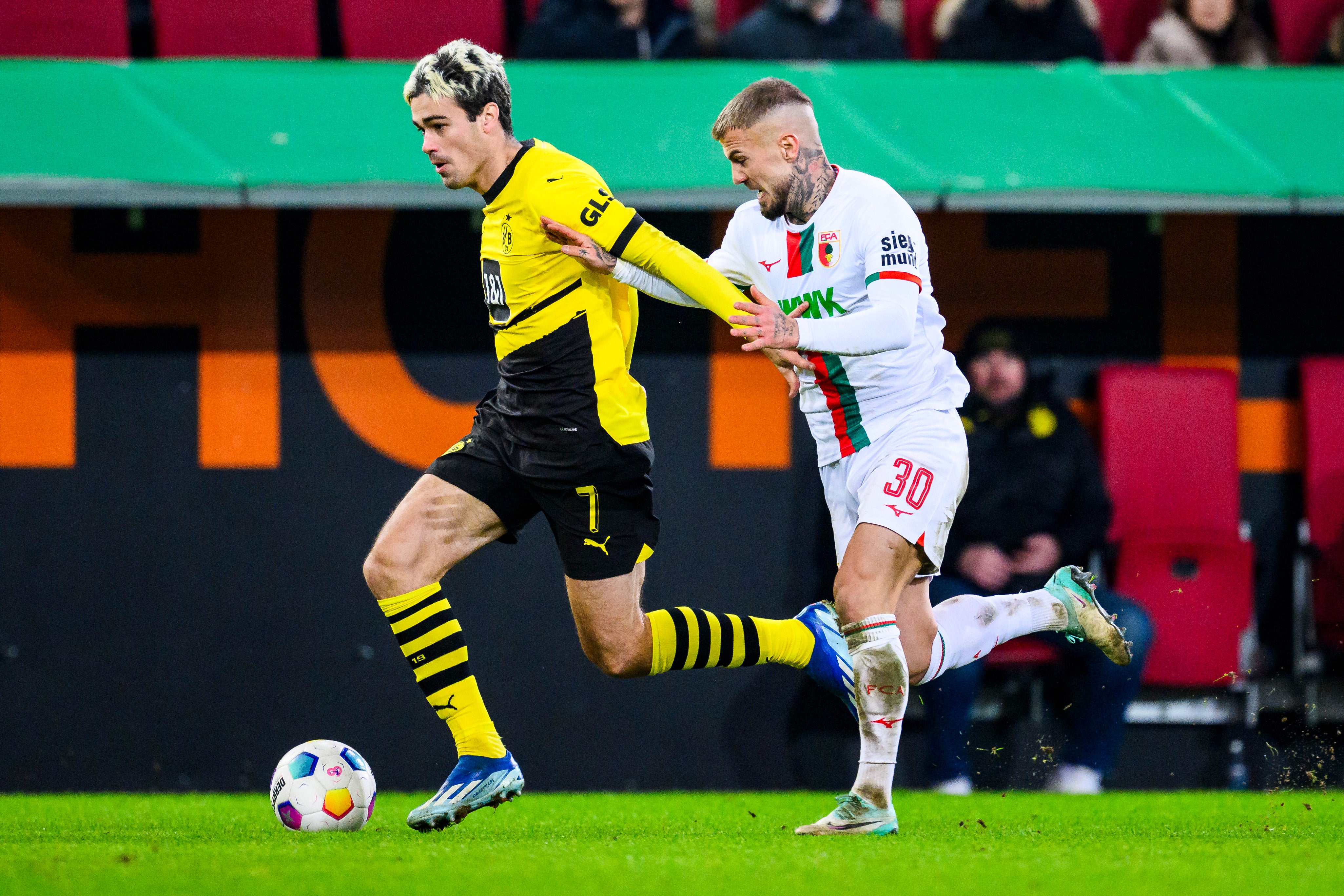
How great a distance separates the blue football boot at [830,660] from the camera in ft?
15.6

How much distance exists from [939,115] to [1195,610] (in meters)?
2.30

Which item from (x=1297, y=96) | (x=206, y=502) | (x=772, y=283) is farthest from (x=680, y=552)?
(x=1297, y=96)

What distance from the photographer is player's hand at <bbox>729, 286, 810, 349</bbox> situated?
406cm

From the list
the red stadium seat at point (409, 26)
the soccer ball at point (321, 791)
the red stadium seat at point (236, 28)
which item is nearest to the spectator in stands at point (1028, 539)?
the red stadium seat at point (409, 26)

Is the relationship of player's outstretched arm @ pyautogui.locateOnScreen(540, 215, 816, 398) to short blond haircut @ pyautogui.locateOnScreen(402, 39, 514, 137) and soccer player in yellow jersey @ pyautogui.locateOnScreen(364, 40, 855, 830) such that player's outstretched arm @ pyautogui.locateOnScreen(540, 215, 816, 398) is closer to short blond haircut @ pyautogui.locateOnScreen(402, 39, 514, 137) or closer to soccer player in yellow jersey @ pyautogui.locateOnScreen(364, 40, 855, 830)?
soccer player in yellow jersey @ pyautogui.locateOnScreen(364, 40, 855, 830)

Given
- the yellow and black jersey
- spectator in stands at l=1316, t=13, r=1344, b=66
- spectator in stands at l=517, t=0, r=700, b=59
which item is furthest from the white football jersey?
spectator in stands at l=1316, t=13, r=1344, b=66

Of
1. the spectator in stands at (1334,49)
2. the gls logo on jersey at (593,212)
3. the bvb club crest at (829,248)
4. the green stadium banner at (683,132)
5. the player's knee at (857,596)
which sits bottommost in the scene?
the player's knee at (857,596)

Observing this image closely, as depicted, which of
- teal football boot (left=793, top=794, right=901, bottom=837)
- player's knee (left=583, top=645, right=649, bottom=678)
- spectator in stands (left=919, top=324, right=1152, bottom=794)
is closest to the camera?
teal football boot (left=793, top=794, right=901, bottom=837)

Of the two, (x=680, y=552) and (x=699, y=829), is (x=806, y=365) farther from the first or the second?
(x=680, y=552)

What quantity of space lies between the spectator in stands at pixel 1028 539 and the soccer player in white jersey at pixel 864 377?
1.68m

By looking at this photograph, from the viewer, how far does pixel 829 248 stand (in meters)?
4.34

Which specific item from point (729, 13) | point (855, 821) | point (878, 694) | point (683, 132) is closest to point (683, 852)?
point (855, 821)

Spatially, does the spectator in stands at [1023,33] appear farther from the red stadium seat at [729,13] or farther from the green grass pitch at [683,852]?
the green grass pitch at [683,852]

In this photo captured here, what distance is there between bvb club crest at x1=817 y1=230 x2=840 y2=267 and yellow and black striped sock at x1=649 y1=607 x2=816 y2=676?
1106 mm
